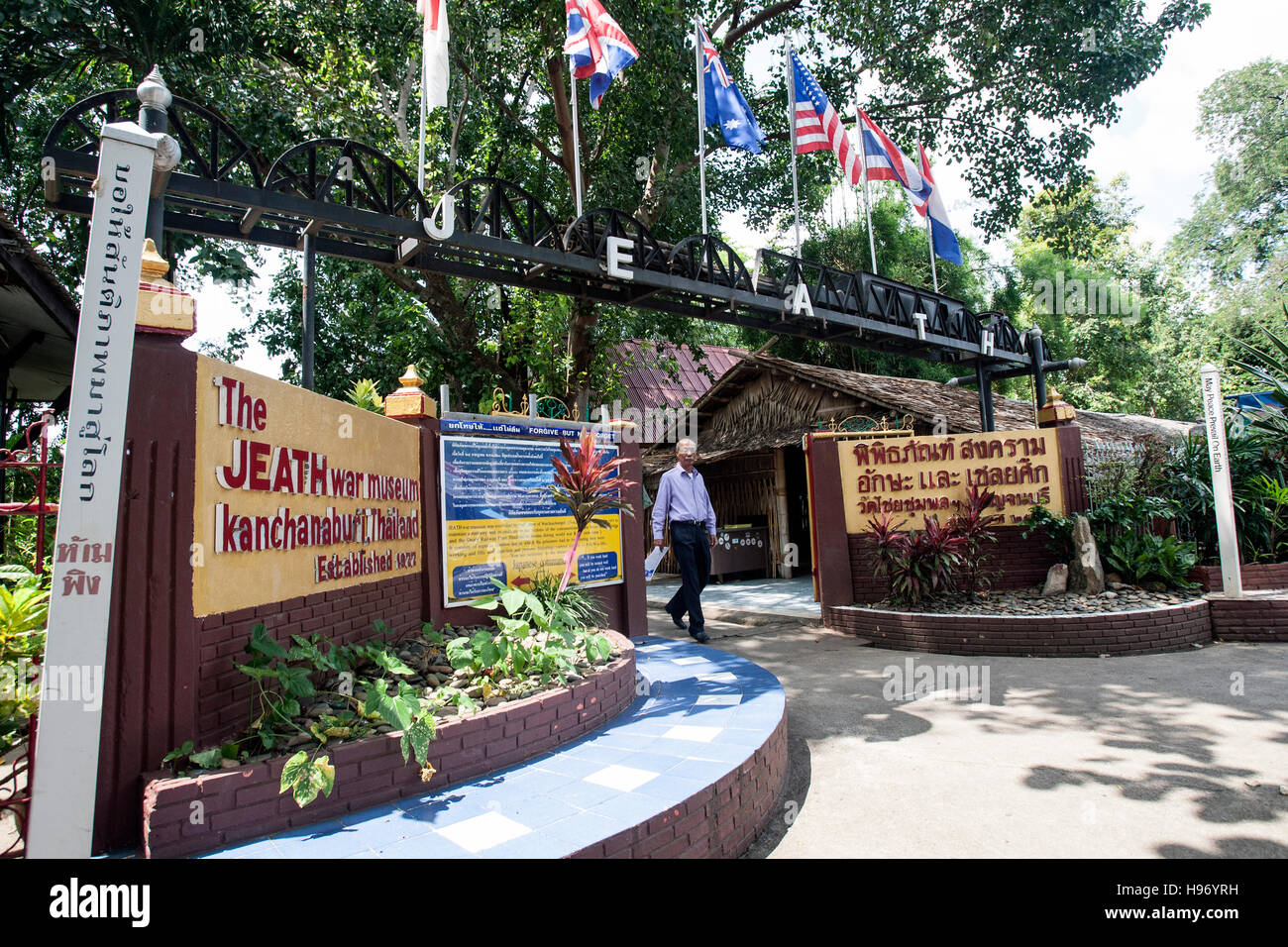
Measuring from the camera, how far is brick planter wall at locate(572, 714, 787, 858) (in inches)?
98.9

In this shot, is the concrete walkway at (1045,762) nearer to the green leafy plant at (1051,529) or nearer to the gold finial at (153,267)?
the green leafy plant at (1051,529)

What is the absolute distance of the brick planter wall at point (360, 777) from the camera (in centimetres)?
238

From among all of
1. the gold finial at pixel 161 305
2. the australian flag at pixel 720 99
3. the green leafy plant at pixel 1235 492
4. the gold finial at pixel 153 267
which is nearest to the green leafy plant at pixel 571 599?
the gold finial at pixel 161 305

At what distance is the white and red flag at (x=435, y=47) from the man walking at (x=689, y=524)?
154 inches

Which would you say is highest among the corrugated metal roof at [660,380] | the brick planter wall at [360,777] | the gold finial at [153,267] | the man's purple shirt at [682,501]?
the corrugated metal roof at [660,380]

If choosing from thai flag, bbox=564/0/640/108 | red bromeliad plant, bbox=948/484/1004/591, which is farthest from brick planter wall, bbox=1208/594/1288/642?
thai flag, bbox=564/0/640/108

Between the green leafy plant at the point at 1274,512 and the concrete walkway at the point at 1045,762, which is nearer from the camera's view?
the concrete walkway at the point at 1045,762

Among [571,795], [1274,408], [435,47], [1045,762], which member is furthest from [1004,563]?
[435,47]

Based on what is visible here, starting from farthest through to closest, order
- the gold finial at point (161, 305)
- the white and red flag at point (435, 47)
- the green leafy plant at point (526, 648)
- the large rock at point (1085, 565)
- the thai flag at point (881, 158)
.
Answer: the thai flag at point (881, 158)
the large rock at point (1085, 565)
the white and red flag at point (435, 47)
the green leafy plant at point (526, 648)
the gold finial at point (161, 305)

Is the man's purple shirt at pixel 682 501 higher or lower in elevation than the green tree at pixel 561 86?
lower

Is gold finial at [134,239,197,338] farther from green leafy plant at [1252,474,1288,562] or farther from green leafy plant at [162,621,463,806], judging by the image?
green leafy plant at [1252,474,1288,562]

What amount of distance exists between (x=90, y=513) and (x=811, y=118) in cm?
1069

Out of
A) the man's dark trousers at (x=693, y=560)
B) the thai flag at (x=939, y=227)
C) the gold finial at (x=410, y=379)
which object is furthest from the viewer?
the thai flag at (x=939, y=227)
